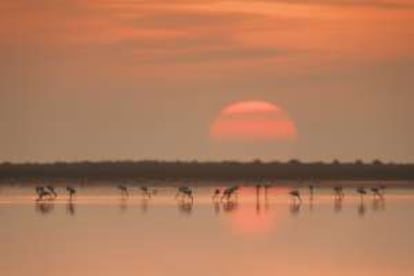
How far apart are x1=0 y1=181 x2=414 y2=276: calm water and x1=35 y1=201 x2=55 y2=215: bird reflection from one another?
0.32 feet

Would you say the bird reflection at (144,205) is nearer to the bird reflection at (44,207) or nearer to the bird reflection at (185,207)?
the bird reflection at (185,207)

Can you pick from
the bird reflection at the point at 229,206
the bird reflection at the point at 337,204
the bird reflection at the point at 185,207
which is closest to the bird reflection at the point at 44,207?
the bird reflection at the point at 185,207

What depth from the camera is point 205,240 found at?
4131cm

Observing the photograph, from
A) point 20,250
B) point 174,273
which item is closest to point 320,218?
point 20,250

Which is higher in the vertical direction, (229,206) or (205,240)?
(229,206)

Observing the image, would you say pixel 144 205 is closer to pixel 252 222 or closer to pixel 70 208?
pixel 70 208

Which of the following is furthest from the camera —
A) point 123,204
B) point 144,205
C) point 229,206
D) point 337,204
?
point 337,204

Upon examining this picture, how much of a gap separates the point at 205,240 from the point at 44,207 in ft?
73.9

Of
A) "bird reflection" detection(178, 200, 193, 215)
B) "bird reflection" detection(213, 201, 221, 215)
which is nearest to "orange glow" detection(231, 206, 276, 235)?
"bird reflection" detection(213, 201, 221, 215)

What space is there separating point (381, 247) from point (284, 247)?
2.26m

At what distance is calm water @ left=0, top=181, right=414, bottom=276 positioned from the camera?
3338 centimetres

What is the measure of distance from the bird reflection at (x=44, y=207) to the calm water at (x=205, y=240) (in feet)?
0.32

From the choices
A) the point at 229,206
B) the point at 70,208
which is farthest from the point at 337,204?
the point at 70,208

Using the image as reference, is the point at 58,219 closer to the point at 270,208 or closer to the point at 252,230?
the point at 252,230
